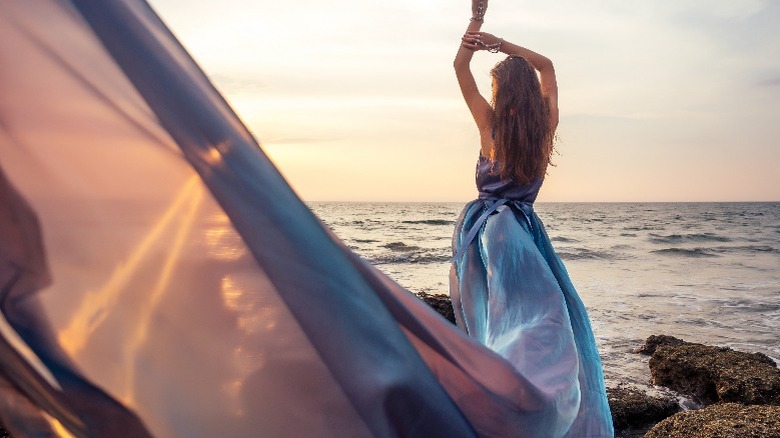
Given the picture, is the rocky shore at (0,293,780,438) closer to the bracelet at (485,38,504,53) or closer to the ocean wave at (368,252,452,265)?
the bracelet at (485,38,504,53)

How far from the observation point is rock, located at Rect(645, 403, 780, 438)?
3533 millimetres

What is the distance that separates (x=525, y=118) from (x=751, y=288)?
1443 cm

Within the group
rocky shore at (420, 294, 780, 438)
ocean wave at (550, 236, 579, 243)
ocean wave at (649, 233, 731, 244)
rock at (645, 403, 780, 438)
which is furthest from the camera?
ocean wave at (649, 233, 731, 244)

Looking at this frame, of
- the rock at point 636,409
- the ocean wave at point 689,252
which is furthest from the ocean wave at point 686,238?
the rock at point 636,409

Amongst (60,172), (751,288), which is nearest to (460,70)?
(60,172)

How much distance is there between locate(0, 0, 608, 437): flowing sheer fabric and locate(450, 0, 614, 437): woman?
1331 millimetres

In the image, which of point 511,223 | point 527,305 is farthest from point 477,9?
point 527,305

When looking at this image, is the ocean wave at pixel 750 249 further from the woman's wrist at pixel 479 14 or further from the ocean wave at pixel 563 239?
the woman's wrist at pixel 479 14

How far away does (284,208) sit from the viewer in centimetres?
137

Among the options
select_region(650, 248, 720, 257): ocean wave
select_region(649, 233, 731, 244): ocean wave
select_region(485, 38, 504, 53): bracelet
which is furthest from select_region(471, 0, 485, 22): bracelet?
select_region(649, 233, 731, 244): ocean wave

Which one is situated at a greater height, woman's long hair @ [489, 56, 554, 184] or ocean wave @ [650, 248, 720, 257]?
woman's long hair @ [489, 56, 554, 184]

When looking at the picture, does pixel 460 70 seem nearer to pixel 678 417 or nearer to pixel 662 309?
pixel 678 417

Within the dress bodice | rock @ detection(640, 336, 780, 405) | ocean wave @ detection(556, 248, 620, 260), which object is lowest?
ocean wave @ detection(556, 248, 620, 260)

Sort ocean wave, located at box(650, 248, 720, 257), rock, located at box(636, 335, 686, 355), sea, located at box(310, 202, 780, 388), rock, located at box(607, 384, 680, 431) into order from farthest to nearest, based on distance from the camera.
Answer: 1. ocean wave, located at box(650, 248, 720, 257)
2. sea, located at box(310, 202, 780, 388)
3. rock, located at box(636, 335, 686, 355)
4. rock, located at box(607, 384, 680, 431)
